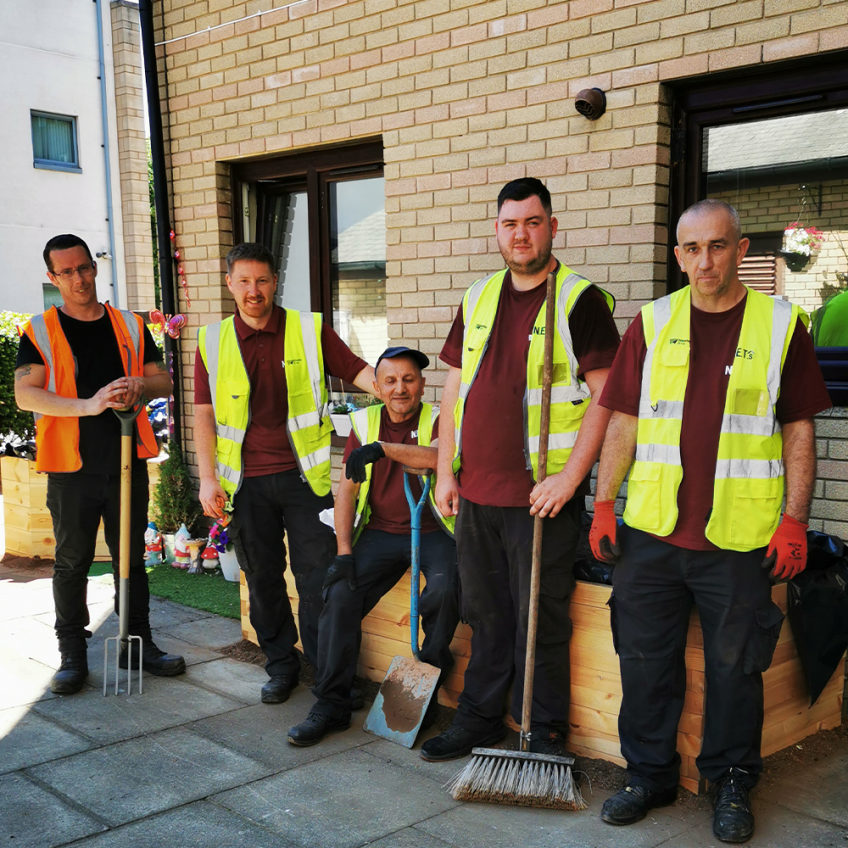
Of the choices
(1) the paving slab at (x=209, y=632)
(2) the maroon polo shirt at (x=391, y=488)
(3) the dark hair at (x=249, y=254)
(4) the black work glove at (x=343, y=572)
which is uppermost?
(3) the dark hair at (x=249, y=254)

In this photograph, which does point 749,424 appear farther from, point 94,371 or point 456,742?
point 94,371

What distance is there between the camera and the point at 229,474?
14.3ft

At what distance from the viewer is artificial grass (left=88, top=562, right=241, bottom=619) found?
599 centimetres

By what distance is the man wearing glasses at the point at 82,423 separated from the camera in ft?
14.7

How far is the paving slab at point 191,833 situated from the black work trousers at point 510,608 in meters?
1.00

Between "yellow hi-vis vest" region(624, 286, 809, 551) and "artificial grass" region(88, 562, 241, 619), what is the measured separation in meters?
3.46

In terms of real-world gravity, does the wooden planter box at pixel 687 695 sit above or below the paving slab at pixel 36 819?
above

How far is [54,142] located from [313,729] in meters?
17.8

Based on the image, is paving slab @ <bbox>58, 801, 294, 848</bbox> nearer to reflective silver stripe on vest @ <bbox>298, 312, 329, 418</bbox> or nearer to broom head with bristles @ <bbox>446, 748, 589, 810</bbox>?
broom head with bristles @ <bbox>446, 748, 589, 810</bbox>

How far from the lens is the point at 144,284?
20406mm

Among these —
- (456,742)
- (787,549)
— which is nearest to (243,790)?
(456,742)

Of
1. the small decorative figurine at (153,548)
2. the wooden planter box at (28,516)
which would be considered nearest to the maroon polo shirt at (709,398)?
the small decorative figurine at (153,548)

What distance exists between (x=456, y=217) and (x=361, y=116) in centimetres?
106

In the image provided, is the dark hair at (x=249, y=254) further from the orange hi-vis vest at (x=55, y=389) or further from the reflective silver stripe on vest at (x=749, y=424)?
the reflective silver stripe on vest at (x=749, y=424)
